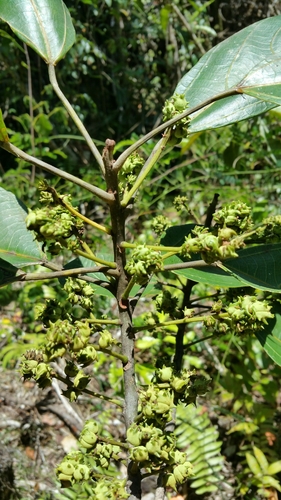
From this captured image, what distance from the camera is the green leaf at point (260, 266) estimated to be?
0.67 metres

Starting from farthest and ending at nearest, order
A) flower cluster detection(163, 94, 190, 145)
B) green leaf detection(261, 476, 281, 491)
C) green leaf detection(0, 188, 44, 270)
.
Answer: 1. green leaf detection(261, 476, 281, 491)
2. green leaf detection(0, 188, 44, 270)
3. flower cluster detection(163, 94, 190, 145)

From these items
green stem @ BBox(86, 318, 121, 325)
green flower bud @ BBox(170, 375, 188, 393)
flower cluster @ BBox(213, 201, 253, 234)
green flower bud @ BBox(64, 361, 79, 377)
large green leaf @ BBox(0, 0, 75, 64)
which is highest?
large green leaf @ BBox(0, 0, 75, 64)

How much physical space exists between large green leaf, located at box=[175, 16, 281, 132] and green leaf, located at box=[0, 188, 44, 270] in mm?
292

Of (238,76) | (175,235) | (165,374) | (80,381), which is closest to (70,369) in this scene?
(80,381)

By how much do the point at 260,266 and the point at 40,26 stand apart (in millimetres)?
516

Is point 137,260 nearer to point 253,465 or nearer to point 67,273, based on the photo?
point 67,273

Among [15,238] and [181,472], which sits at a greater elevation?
[15,238]

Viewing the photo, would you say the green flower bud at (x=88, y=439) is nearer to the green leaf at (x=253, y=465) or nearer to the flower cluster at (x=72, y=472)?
the flower cluster at (x=72, y=472)

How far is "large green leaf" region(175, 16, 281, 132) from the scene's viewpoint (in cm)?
69

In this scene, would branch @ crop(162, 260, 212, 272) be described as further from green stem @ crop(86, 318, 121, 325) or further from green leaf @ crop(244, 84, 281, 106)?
green leaf @ crop(244, 84, 281, 106)

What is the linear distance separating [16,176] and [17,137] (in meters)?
0.23

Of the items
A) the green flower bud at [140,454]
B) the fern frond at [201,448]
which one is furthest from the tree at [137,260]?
the fern frond at [201,448]

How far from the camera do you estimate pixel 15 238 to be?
29.7 inches

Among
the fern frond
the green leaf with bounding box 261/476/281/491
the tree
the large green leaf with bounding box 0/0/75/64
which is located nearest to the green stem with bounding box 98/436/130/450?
the tree
